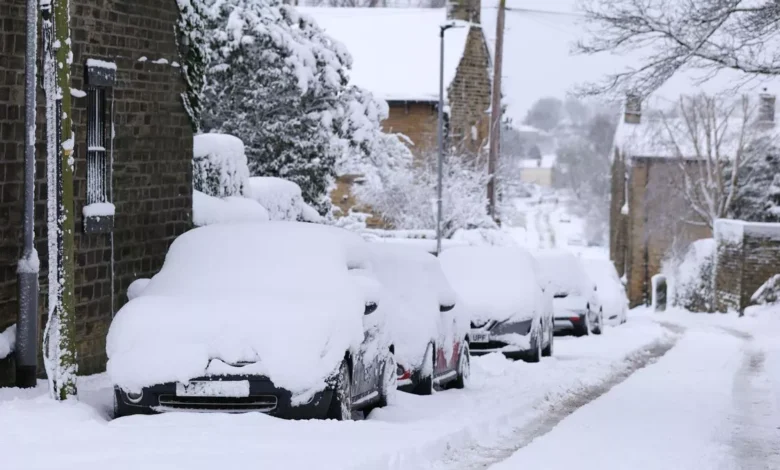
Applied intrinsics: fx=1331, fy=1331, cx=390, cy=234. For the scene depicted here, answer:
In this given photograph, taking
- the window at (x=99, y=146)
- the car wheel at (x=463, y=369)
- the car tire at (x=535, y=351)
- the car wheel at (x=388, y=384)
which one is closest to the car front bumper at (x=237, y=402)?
the car wheel at (x=388, y=384)

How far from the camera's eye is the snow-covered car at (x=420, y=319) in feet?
42.8

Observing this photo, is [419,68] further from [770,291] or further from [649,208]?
[649,208]

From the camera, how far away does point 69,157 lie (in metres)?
10.7

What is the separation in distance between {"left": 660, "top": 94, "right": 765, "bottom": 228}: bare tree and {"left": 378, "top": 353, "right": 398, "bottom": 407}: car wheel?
164 ft

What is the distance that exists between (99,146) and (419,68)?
37.5m

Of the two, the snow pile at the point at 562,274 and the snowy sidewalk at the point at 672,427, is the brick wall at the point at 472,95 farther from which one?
the snowy sidewalk at the point at 672,427

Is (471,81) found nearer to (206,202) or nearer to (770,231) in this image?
(770,231)

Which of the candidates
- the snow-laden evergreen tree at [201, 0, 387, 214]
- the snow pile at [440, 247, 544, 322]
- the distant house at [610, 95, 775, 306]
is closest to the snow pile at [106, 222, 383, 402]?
the snow pile at [440, 247, 544, 322]

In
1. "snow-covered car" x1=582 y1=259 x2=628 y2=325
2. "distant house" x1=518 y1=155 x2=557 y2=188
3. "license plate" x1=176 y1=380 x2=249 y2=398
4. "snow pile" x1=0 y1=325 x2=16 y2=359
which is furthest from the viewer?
"distant house" x1=518 y1=155 x2=557 y2=188

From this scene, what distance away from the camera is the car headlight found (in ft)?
33.3

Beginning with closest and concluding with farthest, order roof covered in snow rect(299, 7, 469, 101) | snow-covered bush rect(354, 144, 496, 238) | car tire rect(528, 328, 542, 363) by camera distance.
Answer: car tire rect(528, 328, 542, 363)
snow-covered bush rect(354, 144, 496, 238)
roof covered in snow rect(299, 7, 469, 101)

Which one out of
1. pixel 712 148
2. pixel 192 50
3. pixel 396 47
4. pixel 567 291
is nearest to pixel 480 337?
pixel 192 50

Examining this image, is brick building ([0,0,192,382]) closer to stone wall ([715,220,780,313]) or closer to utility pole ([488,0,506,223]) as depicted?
utility pole ([488,0,506,223])

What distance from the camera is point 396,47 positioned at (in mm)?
52969
